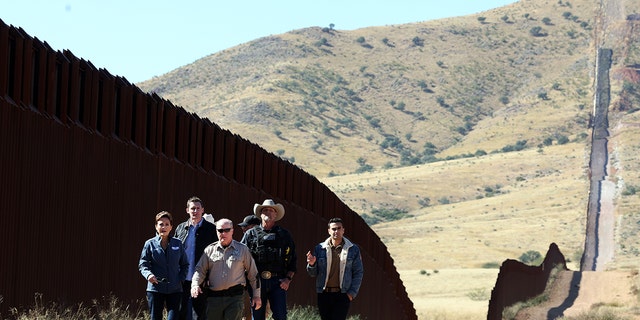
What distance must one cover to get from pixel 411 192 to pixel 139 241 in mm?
106444

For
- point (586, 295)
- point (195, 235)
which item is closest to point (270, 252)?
point (195, 235)

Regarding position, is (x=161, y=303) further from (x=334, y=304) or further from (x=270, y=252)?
(x=334, y=304)

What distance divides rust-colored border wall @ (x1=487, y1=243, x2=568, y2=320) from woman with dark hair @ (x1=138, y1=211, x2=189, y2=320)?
19.6m

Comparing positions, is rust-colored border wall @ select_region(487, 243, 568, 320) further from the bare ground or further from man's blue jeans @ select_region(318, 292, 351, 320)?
man's blue jeans @ select_region(318, 292, 351, 320)

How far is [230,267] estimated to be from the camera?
1227 cm

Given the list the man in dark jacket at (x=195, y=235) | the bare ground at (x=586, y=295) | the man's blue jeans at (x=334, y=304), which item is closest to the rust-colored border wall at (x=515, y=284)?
the bare ground at (x=586, y=295)

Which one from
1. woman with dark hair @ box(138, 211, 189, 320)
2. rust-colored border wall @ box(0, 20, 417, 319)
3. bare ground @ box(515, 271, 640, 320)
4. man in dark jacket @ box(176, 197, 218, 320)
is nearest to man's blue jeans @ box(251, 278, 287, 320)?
man in dark jacket @ box(176, 197, 218, 320)

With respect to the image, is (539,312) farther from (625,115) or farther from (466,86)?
(466,86)

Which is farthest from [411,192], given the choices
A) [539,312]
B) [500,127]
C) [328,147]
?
[539,312]

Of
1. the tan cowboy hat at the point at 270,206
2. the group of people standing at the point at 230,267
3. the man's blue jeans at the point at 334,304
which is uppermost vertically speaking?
the tan cowboy hat at the point at 270,206

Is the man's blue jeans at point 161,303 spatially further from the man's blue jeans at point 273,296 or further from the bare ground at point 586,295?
the bare ground at point 586,295

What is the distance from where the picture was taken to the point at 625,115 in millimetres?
143875

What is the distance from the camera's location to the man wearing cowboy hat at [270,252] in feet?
44.2

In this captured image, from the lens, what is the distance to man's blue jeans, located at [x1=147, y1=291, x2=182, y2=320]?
12641 mm
